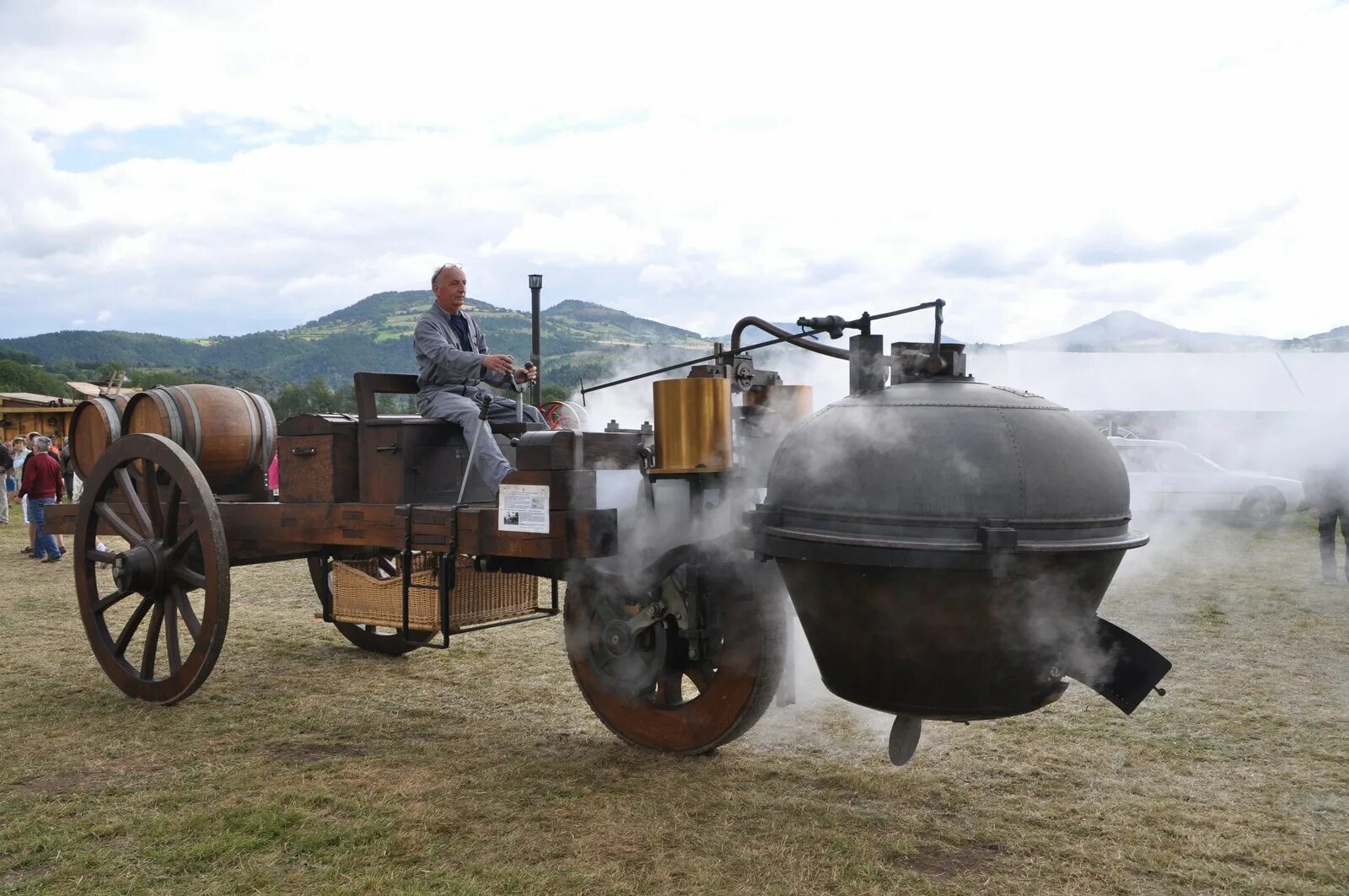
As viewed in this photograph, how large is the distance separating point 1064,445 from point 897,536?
1.80ft

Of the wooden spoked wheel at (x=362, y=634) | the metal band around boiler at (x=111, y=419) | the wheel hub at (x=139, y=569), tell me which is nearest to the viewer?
the wheel hub at (x=139, y=569)

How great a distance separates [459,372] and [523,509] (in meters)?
0.98

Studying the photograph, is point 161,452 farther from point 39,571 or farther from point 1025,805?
point 39,571

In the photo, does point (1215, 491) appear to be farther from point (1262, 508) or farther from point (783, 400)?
point (783, 400)

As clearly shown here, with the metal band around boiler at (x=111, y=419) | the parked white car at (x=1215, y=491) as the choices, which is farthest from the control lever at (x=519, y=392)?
the parked white car at (x=1215, y=491)

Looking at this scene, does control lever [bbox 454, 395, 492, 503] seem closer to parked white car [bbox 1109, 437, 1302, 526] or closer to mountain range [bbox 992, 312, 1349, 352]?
mountain range [bbox 992, 312, 1349, 352]

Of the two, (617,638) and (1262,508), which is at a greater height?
(617,638)

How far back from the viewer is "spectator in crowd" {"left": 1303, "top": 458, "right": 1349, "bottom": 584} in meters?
9.35

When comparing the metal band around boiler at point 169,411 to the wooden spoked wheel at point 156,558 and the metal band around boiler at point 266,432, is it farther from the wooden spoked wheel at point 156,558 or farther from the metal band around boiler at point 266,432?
the metal band around boiler at point 266,432

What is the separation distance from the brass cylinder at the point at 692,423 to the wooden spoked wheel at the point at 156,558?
2.47 meters

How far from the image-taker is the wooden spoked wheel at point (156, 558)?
197 inches

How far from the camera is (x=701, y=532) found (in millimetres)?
4074

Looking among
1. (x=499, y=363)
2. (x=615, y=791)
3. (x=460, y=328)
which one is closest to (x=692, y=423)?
(x=499, y=363)

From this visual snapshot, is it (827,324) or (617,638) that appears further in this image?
(617,638)
